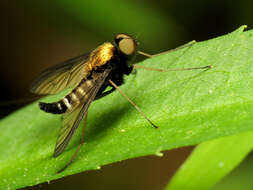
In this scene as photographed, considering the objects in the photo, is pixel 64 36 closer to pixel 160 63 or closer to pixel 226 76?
pixel 160 63

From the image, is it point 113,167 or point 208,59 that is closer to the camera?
point 208,59

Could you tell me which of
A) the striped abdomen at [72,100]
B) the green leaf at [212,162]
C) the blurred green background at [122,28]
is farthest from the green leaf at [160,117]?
Answer: the blurred green background at [122,28]

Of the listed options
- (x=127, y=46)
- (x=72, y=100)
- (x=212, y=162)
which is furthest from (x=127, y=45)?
(x=212, y=162)

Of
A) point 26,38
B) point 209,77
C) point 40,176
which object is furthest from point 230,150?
point 26,38

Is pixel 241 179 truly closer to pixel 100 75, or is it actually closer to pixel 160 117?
pixel 160 117

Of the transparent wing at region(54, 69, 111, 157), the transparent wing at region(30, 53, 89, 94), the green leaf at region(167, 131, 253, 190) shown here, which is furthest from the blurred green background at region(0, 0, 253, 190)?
the green leaf at region(167, 131, 253, 190)

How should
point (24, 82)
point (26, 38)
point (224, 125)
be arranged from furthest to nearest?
point (26, 38), point (24, 82), point (224, 125)
